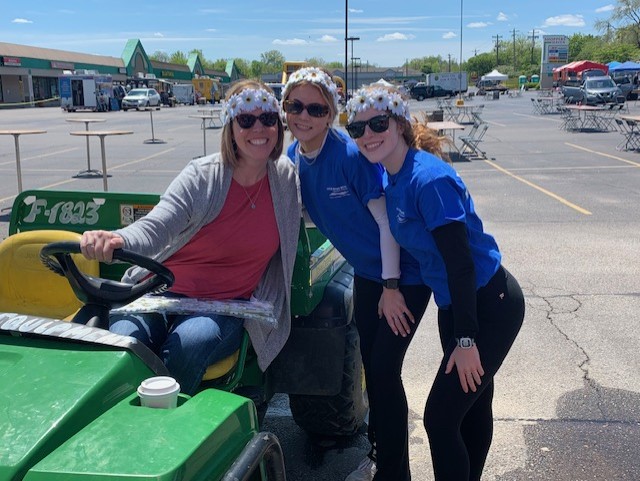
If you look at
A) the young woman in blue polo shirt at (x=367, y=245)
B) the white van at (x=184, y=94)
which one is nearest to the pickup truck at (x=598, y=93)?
the white van at (x=184, y=94)

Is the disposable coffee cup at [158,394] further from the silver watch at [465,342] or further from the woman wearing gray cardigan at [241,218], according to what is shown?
the silver watch at [465,342]

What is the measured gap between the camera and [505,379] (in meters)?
4.09

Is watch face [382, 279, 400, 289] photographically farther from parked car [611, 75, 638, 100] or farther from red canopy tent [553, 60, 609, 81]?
red canopy tent [553, 60, 609, 81]

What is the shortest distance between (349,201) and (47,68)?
70463 mm

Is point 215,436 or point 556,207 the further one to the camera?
point 556,207

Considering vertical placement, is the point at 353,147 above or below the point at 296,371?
above

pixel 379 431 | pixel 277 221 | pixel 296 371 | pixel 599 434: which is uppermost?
pixel 277 221

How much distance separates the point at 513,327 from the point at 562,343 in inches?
97.9

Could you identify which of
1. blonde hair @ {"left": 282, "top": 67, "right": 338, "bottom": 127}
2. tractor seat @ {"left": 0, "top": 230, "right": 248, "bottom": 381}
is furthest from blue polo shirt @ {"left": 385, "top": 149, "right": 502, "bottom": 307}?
tractor seat @ {"left": 0, "top": 230, "right": 248, "bottom": 381}

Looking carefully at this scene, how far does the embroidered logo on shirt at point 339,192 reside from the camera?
2.56m

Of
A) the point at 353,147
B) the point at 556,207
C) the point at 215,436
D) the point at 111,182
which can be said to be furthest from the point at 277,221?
the point at 111,182

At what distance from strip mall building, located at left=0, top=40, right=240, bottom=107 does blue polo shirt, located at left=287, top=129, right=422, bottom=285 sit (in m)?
58.5

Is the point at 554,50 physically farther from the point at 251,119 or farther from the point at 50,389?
the point at 50,389

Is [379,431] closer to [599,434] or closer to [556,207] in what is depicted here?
[599,434]
